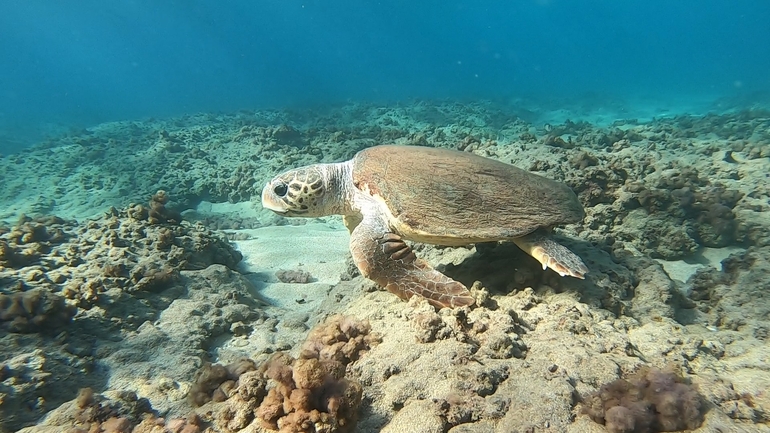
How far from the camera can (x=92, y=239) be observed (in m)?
4.40

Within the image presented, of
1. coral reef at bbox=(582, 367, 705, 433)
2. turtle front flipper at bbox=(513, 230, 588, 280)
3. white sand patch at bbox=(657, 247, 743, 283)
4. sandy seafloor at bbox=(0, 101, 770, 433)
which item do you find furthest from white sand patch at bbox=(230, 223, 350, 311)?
white sand patch at bbox=(657, 247, 743, 283)

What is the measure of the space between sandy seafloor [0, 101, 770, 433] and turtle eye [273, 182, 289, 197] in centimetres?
116

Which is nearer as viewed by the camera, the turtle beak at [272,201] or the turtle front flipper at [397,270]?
the turtle front flipper at [397,270]

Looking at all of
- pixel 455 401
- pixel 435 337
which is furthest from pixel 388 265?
pixel 455 401

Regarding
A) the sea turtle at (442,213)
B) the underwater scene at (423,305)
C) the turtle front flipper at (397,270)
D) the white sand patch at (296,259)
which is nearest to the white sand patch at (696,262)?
the underwater scene at (423,305)

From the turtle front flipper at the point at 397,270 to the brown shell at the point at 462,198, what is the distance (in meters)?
0.21

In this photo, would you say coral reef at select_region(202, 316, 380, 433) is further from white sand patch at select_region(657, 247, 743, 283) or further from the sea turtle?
white sand patch at select_region(657, 247, 743, 283)

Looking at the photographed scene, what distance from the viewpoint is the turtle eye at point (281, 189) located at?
4293 mm

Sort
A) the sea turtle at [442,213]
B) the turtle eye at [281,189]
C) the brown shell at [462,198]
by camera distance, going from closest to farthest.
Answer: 1. the sea turtle at [442,213]
2. the brown shell at [462,198]
3. the turtle eye at [281,189]

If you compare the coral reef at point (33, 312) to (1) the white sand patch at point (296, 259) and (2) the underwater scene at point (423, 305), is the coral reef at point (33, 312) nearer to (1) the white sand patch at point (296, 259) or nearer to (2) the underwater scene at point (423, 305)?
(2) the underwater scene at point (423, 305)

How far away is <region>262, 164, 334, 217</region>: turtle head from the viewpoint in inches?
165

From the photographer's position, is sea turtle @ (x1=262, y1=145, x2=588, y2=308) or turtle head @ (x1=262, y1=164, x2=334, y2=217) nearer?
sea turtle @ (x1=262, y1=145, x2=588, y2=308)

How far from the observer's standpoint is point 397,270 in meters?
3.20

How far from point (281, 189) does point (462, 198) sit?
2202mm
